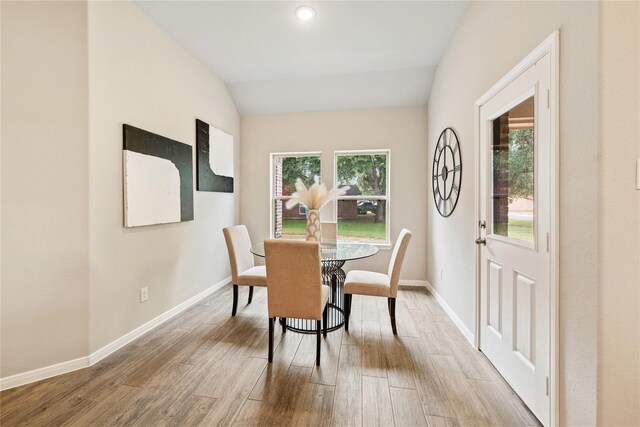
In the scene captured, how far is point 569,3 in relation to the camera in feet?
4.12

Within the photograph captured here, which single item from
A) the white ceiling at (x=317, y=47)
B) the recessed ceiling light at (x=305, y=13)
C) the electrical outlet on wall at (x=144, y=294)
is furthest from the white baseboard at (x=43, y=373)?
the recessed ceiling light at (x=305, y=13)

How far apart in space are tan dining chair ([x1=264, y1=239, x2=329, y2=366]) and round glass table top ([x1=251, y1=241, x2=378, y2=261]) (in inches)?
13.8

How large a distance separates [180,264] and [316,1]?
114 inches

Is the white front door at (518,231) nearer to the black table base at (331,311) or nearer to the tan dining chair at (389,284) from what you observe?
the tan dining chair at (389,284)

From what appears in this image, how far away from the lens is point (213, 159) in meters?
3.56

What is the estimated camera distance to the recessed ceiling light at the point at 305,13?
2418 mm

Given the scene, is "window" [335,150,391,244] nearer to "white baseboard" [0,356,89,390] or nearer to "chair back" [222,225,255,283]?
"chair back" [222,225,255,283]

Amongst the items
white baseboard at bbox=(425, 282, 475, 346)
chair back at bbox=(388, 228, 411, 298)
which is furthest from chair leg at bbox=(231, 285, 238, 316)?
white baseboard at bbox=(425, 282, 475, 346)

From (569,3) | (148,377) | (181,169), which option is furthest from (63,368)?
(569,3)

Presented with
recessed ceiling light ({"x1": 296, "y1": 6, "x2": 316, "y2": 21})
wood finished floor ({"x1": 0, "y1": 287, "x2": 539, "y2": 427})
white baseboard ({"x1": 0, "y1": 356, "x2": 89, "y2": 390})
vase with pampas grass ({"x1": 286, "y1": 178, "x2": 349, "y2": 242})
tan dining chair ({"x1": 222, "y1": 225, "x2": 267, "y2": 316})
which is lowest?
wood finished floor ({"x1": 0, "y1": 287, "x2": 539, "y2": 427})

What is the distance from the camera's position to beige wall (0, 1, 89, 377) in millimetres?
1718

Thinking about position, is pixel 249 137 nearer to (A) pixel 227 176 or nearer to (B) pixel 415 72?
(A) pixel 227 176

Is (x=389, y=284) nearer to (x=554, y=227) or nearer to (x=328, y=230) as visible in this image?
(x=328, y=230)

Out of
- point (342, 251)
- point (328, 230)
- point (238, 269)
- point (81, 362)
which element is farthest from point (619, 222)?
point (81, 362)
